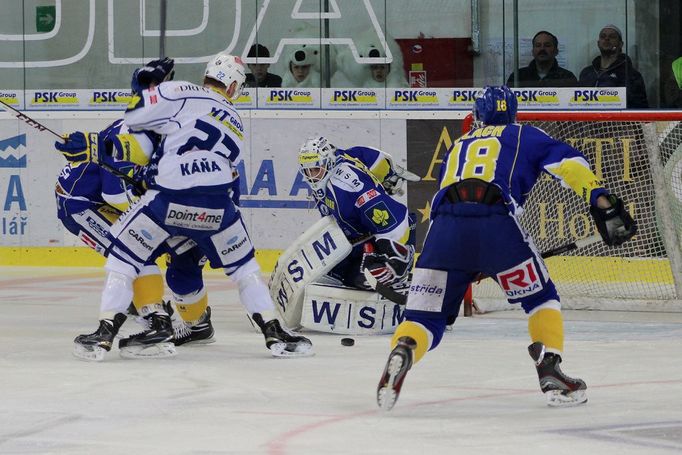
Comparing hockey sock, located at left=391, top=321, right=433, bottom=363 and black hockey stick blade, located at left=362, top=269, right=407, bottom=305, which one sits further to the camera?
black hockey stick blade, located at left=362, top=269, right=407, bottom=305

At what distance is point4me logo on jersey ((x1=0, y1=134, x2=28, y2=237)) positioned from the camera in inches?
428

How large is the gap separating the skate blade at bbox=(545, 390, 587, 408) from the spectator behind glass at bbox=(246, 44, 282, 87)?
624cm

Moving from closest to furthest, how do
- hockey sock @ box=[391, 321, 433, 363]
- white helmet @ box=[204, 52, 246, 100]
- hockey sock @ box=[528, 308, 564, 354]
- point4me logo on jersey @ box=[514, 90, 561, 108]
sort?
hockey sock @ box=[391, 321, 433, 363] < hockey sock @ box=[528, 308, 564, 354] < white helmet @ box=[204, 52, 246, 100] < point4me logo on jersey @ box=[514, 90, 561, 108]

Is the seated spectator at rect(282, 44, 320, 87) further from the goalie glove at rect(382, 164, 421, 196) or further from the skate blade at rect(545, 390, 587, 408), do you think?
the skate blade at rect(545, 390, 587, 408)

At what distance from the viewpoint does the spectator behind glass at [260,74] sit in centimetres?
1080

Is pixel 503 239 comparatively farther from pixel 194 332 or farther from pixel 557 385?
pixel 194 332

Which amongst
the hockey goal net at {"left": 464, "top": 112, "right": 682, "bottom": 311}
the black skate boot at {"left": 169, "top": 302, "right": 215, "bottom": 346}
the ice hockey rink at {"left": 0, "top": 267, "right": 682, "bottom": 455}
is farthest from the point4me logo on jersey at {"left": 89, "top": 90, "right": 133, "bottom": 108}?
the black skate boot at {"left": 169, "top": 302, "right": 215, "bottom": 346}

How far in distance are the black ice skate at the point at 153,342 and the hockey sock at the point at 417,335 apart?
5.56 ft

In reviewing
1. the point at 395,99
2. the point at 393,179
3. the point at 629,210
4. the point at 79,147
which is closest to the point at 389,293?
the point at 393,179

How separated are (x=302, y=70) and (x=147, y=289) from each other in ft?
15.1

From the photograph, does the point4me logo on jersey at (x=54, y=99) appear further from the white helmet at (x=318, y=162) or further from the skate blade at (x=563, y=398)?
the skate blade at (x=563, y=398)

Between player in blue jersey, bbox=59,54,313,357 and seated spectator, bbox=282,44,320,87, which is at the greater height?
seated spectator, bbox=282,44,320,87

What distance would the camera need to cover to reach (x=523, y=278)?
491cm

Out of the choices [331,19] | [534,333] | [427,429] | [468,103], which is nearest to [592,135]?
[468,103]
